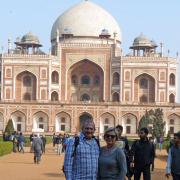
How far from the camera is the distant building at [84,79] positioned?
1823 inches

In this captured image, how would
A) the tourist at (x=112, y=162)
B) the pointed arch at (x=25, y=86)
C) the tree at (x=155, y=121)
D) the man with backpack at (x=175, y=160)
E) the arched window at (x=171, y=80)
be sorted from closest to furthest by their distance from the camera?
1. the tourist at (x=112, y=162)
2. the man with backpack at (x=175, y=160)
3. the tree at (x=155, y=121)
4. the pointed arch at (x=25, y=86)
5. the arched window at (x=171, y=80)

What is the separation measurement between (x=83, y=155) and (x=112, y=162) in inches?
11.0

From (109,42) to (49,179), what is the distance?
41705mm

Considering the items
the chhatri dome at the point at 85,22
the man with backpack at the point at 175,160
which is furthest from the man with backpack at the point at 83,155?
the chhatri dome at the point at 85,22

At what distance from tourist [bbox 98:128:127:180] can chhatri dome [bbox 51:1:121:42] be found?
48027 millimetres

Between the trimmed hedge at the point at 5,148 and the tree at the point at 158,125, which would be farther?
the tree at the point at 158,125

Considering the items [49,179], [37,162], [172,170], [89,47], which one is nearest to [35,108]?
[89,47]

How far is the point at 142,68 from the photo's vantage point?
49250mm

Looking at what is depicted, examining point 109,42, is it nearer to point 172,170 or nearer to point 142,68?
point 142,68

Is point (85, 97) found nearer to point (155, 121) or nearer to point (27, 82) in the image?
point (27, 82)

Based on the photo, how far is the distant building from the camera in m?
46.3

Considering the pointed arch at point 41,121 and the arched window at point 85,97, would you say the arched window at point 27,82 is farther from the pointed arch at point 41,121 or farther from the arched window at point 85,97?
the arched window at point 85,97

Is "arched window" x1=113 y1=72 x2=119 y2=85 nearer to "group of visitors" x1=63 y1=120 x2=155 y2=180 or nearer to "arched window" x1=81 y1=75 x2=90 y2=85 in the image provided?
"arched window" x1=81 y1=75 x2=90 y2=85

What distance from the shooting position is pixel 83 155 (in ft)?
18.2
